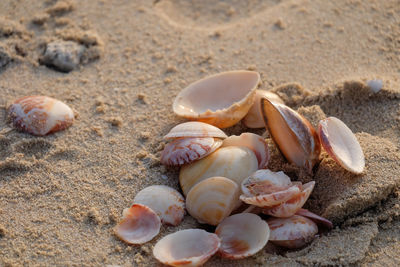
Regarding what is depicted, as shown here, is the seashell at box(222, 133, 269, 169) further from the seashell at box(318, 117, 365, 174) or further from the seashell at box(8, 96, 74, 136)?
the seashell at box(8, 96, 74, 136)

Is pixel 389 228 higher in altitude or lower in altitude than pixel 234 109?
lower

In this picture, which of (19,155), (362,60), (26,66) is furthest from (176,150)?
(362,60)

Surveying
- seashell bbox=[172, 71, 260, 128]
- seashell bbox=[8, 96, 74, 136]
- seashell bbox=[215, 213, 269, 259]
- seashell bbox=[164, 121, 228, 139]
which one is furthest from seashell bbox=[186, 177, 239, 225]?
seashell bbox=[8, 96, 74, 136]

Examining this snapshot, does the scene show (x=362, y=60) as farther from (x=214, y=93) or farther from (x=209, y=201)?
(x=209, y=201)

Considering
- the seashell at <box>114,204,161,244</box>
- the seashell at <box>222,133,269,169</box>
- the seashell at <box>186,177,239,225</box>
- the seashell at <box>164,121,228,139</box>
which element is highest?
the seashell at <box>164,121,228,139</box>

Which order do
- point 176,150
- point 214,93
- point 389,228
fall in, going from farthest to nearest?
point 214,93, point 176,150, point 389,228

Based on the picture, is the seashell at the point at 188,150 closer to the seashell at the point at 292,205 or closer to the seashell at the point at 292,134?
the seashell at the point at 292,134

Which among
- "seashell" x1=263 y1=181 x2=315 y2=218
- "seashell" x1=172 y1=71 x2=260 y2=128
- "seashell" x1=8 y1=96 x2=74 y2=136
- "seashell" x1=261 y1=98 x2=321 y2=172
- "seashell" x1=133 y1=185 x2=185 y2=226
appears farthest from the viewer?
"seashell" x1=172 y1=71 x2=260 y2=128
